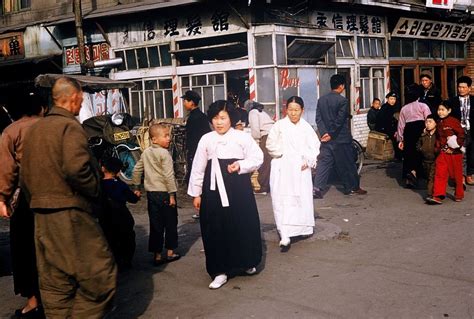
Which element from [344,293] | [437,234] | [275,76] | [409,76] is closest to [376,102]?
[275,76]

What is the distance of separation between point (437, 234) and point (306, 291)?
8.54ft

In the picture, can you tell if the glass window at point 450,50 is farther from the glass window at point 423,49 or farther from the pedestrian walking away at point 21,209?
the pedestrian walking away at point 21,209

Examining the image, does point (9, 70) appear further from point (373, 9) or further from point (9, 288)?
point (9, 288)

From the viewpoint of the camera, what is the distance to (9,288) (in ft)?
19.0

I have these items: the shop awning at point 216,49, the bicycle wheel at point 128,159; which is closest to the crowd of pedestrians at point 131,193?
the bicycle wheel at point 128,159

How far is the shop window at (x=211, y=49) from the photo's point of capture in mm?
13453

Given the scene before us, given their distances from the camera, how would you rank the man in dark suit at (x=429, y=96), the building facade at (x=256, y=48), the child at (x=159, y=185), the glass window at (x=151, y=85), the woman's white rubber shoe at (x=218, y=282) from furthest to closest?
the glass window at (x=151, y=85) → the building facade at (x=256, y=48) → the man in dark suit at (x=429, y=96) → the child at (x=159, y=185) → the woman's white rubber shoe at (x=218, y=282)

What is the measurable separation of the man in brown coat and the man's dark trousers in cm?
620

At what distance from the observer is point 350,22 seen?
15.2 m

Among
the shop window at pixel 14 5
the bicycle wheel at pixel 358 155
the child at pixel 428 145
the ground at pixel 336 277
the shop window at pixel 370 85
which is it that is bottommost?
the ground at pixel 336 277

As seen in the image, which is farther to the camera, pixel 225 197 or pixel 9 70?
pixel 9 70

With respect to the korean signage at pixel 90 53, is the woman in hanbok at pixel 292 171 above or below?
below

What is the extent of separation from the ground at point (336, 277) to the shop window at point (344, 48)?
25.1 feet

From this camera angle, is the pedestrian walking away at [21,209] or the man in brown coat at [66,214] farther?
the pedestrian walking away at [21,209]
